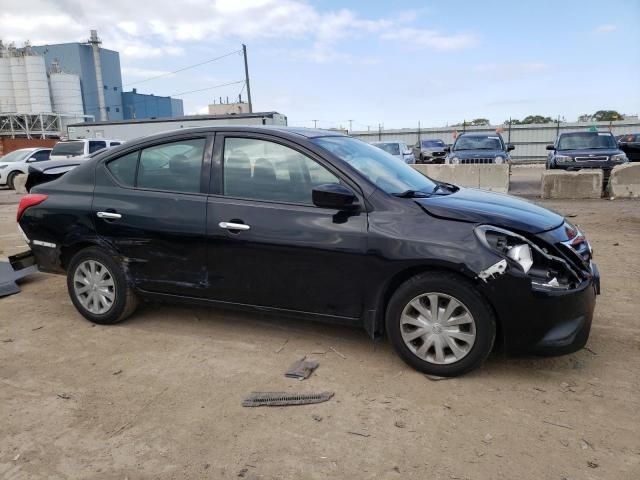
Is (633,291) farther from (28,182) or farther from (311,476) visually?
(28,182)

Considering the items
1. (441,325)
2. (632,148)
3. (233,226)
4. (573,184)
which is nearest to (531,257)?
(441,325)

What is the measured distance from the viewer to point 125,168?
420 centimetres

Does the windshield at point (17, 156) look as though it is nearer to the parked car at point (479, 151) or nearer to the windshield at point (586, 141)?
the parked car at point (479, 151)

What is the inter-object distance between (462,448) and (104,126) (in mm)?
31676

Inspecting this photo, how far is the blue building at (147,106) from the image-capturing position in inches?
2694

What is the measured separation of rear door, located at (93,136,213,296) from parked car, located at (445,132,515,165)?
39.2 ft

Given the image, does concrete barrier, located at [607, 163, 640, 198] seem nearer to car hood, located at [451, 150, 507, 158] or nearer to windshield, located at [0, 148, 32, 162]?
car hood, located at [451, 150, 507, 158]

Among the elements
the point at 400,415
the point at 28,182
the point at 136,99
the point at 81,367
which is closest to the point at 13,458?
the point at 81,367

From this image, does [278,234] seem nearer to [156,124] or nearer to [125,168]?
[125,168]

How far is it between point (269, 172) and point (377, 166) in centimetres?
84

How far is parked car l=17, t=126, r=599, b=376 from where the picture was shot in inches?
123

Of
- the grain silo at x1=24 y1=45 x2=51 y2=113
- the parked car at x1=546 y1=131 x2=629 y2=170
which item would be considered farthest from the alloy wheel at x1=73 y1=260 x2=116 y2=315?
the grain silo at x1=24 y1=45 x2=51 y2=113

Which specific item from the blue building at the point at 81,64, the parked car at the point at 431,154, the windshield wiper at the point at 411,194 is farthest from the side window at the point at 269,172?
A: the blue building at the point at 81,64

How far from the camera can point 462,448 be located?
2592 millimetres
